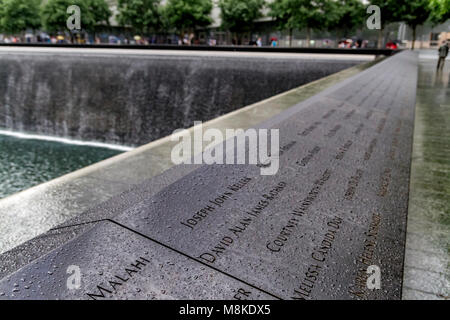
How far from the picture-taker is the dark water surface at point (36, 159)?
38.4ft

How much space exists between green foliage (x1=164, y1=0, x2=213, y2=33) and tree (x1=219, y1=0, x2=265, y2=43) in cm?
258

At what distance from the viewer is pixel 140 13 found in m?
47.3

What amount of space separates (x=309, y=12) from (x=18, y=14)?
37.6 m

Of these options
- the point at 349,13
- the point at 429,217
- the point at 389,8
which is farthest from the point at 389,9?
the point at 429,217

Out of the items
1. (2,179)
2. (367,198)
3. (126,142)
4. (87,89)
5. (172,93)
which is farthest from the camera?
(87,89)

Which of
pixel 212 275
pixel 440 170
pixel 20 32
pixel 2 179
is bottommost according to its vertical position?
pixel 2 179

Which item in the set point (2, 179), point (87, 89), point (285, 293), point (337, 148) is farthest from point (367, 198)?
point (87, 89)

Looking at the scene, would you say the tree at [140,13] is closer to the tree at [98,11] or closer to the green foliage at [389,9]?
the tree at [98,11]

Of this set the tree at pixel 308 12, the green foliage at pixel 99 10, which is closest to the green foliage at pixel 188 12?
the tree at pixel 308 12

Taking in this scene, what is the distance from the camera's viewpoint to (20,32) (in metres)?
53.3

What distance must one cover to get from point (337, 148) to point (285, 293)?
77.6 inches

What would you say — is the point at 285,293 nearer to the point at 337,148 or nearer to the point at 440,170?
the point at 337,148

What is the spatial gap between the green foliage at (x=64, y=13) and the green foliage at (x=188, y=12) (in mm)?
9896
